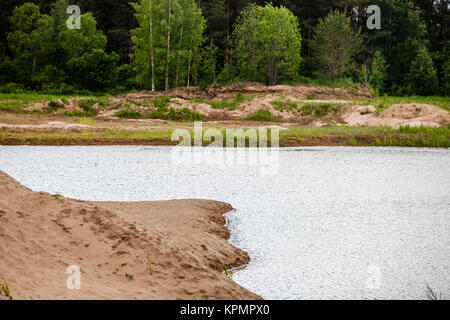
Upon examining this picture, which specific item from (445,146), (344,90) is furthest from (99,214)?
(344,90)

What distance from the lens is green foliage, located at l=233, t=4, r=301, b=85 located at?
156 ft

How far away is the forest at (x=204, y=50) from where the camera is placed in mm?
46250

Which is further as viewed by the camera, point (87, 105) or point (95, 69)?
point (95, 69)

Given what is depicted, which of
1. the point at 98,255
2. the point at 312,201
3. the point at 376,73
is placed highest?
the point at 376,73

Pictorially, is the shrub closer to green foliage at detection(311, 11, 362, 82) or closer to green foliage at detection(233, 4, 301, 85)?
green foliage at detection(233, 4, 301, 85)

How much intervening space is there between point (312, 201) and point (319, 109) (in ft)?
77.2

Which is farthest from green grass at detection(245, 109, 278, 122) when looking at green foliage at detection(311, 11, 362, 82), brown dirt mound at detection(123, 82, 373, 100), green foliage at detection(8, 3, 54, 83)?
green foliage at detection(8, 3, 54, 83)

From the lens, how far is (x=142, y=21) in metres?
46.2

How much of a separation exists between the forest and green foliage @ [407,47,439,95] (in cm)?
10

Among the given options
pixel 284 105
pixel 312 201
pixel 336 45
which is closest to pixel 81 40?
pixel 336 45

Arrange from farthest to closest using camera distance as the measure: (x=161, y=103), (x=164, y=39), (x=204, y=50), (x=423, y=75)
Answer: (x=423, y=75) < (x=204, y=50) < (x=164, y=39) < (x=161, y=103)

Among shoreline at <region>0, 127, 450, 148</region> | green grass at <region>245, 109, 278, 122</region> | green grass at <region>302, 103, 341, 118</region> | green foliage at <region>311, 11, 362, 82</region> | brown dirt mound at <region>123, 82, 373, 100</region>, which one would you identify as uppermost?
green foliage at <region>311, 11, 362, 82</region>

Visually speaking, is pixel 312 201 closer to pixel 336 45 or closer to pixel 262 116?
pixel 262 116

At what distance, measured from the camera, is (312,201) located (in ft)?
31.4
